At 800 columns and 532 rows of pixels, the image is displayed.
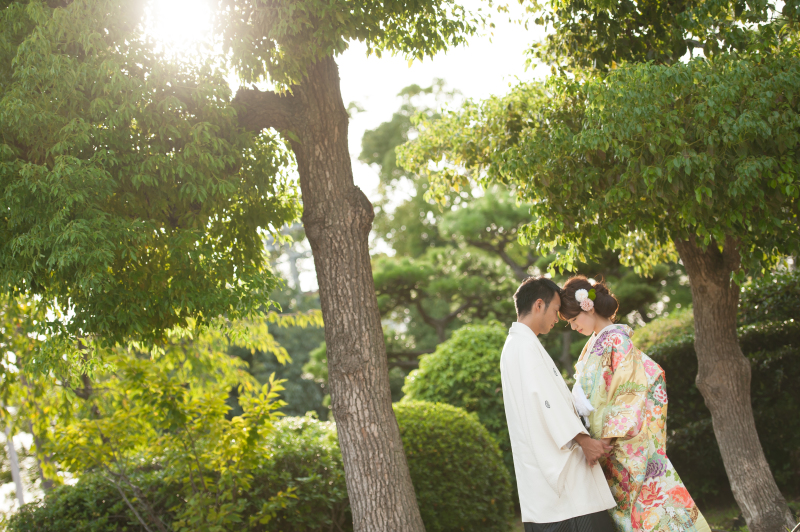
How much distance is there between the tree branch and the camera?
459 cm

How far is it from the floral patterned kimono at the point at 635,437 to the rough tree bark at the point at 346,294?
1485 millimetres

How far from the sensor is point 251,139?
444 centimetres

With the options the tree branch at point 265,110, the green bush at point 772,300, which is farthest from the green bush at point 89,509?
the green bush at point 772,300

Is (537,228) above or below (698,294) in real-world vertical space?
above

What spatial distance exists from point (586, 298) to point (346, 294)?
1.70 meters

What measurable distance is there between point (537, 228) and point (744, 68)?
181 cm

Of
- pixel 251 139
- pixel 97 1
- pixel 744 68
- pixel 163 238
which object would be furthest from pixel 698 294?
pixel 97 1

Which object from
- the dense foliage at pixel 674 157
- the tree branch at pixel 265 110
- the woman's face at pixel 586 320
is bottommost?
the woman's face at pixel 586 320

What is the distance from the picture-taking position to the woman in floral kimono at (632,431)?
9.97 ft

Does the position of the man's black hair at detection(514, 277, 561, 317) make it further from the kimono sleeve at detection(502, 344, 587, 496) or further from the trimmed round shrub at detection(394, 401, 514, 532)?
the trimmed round shrub at detection(394, 401, 514, 532)

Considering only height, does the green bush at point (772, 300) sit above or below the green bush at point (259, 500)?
above

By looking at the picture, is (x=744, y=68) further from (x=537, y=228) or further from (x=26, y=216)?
(x=26, y=216)

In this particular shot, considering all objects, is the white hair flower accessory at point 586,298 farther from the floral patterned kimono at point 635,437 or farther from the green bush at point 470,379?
the green bush at point 470,379

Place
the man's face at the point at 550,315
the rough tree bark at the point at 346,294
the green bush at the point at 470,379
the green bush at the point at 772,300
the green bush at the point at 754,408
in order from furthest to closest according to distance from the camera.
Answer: the green bush at the point at 470,379 < the green bush at the point at 772,300 < the green bush at the point at 754,408 < the rough tree bark at the point at 346,294 < the man's face at the point at 550,315
